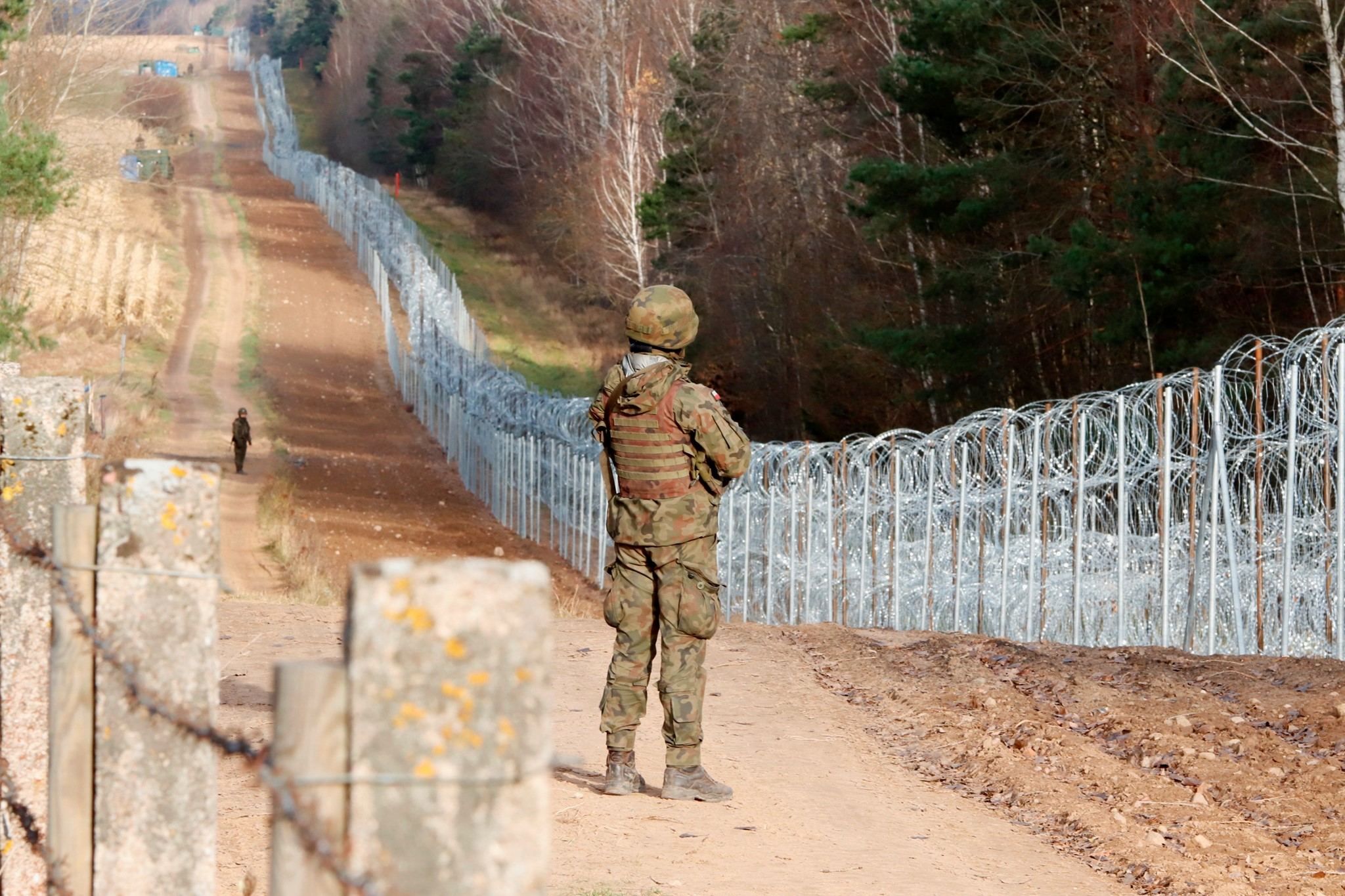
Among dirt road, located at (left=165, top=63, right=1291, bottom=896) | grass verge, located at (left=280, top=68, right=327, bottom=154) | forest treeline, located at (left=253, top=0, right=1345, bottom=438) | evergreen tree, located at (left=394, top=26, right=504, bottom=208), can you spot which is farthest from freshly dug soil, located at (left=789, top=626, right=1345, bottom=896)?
grass verge, located at (left=280, top=68, right=327, bottom=154)

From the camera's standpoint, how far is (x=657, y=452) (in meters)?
6.33

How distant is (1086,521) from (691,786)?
8976mm

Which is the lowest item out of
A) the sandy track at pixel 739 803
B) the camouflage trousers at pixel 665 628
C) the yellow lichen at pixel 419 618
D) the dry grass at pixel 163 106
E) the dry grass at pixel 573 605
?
the sandy track at pixel 739 803

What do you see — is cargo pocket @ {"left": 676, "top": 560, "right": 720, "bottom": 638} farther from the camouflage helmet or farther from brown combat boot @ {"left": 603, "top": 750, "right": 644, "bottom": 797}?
the camouflage helmet

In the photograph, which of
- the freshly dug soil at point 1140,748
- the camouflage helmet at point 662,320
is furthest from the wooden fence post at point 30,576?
the freshly dug soil at point 1140,748

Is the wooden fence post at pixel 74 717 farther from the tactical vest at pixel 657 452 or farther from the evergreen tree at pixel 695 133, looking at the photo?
the evergreen tree at pixel 695 133

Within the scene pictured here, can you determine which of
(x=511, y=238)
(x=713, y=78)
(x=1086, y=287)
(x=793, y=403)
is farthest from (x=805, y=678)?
(x=511, y=238)

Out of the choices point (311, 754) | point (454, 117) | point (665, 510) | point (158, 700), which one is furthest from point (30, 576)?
point (454, 117)

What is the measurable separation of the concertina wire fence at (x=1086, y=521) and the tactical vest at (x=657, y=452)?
4409 mm

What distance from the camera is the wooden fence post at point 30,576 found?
11.7ft

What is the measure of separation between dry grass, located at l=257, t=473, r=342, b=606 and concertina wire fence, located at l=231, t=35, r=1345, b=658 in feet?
10.7

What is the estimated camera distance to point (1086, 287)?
20.0 metres

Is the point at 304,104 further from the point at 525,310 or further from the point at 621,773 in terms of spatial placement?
the point at 621,773

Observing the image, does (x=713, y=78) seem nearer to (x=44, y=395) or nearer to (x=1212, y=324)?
(x=1212, y=324)
